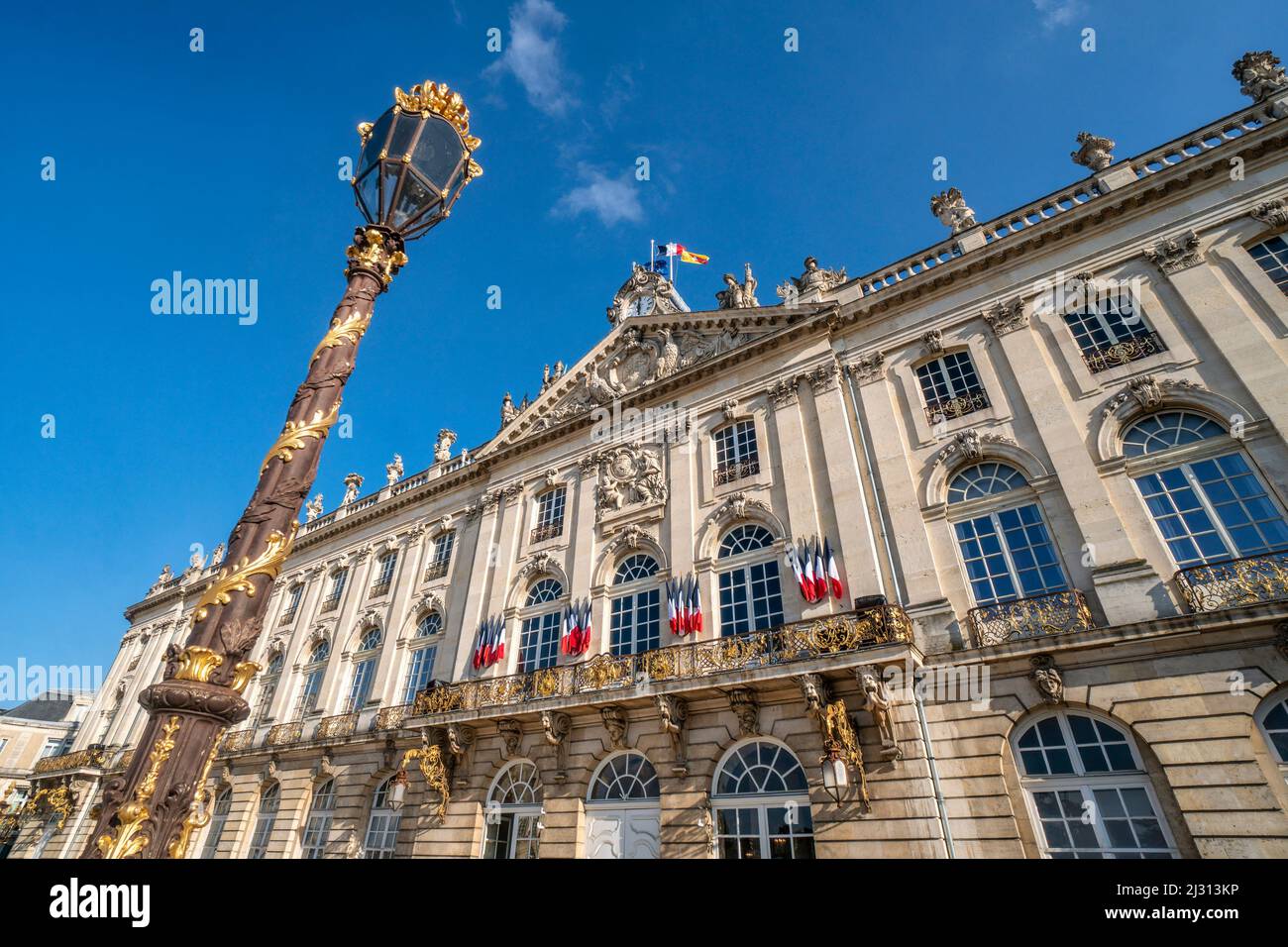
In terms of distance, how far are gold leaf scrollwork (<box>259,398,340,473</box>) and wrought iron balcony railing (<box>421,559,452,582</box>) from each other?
15982 mm

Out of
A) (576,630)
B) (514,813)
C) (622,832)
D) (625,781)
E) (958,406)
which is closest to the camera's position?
(622,832)

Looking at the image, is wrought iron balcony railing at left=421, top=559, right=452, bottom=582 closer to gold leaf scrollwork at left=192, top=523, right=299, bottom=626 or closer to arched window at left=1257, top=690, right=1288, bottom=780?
gold leaf scrollwork at left=192, top=523, right=299, bottom=626

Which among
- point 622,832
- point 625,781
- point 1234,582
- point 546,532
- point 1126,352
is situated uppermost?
point 546,532

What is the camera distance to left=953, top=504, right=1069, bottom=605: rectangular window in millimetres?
12062

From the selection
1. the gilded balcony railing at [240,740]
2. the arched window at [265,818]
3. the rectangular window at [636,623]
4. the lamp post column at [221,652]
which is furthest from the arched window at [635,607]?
the gilded balcony railing at [240,740]

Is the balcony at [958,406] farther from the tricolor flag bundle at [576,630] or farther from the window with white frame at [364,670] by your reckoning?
the window with white frame at [364,670]

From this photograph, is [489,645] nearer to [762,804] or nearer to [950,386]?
[762,804]

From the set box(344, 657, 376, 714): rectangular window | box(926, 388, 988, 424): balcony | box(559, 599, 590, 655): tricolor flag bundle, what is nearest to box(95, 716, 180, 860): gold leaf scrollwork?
box(559, 599, 590, 655): tricolor flag bundle

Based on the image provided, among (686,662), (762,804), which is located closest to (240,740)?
(686,662)

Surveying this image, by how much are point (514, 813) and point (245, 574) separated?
11.4m

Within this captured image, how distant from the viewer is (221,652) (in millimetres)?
6102

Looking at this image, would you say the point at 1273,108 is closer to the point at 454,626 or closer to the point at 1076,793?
the point at 1076,793

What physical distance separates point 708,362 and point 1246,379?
11920 millimetres
